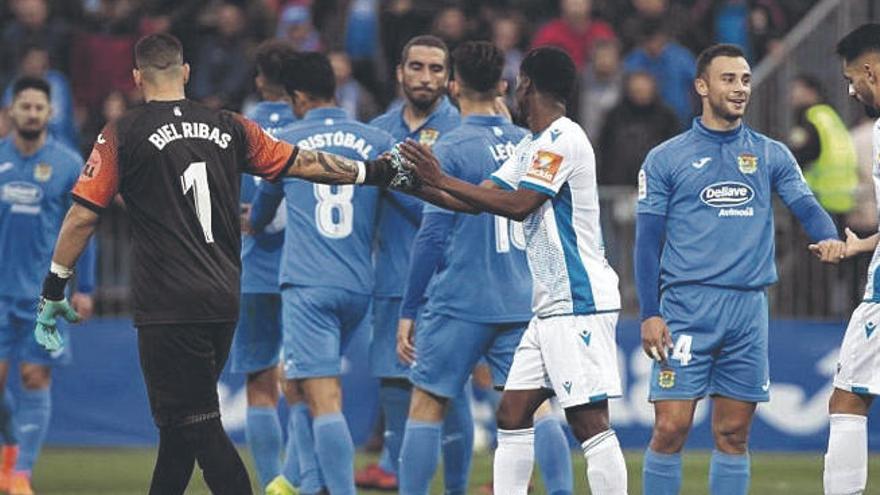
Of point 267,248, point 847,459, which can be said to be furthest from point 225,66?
point 847,459

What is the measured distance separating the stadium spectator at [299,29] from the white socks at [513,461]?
9688mm

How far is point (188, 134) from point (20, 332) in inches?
180

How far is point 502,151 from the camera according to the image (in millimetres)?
10414

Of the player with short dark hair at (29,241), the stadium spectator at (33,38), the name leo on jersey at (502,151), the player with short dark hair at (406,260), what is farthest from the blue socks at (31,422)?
the stadium spectator at (33,38)

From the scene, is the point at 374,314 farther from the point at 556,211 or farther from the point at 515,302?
the point at 556,211

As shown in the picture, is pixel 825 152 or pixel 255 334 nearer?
pixel 255 334

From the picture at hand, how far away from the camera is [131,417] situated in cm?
1633

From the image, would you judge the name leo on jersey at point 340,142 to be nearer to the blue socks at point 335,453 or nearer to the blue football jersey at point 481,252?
the blue football jersey at point 481,252

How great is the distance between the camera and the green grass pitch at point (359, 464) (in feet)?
42.1

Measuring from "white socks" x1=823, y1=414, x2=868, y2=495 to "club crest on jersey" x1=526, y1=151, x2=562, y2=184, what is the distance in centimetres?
190

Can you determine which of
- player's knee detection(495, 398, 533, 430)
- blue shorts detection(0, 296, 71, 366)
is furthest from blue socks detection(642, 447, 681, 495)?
blue shorts detection(0, 296, 71, 366)

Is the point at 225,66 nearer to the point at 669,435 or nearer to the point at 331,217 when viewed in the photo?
the point at 331,217

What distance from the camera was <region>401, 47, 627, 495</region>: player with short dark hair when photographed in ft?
29.4

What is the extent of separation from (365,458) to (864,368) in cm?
669
